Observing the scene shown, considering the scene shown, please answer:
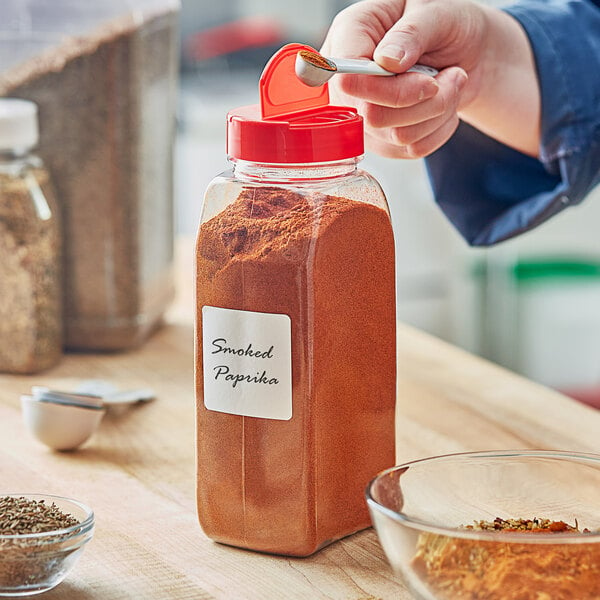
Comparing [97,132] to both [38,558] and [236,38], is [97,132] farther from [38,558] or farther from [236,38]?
[236,38]

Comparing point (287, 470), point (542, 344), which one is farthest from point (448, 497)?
point (542, 344)

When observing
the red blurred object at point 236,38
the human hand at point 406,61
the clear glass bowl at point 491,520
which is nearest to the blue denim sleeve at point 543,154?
the human hand at point 406,61

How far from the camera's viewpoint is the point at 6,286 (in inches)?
42.4

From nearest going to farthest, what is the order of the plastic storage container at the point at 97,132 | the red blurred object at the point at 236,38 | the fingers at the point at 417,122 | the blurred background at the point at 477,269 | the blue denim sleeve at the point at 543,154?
the fingers at the point at 417,122 → the blue denim sleeve at the point at 543,154 → the plastic storage container at the point at 97,132 → the blurred background at the point at 477,269 → the red blurred object at the point at 236,38

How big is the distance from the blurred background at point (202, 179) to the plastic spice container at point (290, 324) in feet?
1.50

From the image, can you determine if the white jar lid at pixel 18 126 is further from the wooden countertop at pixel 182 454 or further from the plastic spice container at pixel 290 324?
the plastic spice container at pixel 290 324

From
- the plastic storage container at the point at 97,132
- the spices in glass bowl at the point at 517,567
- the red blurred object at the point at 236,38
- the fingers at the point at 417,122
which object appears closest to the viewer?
the spices in glass bowl at the point at 517,567

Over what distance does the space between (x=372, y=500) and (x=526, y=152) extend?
552 millimetres

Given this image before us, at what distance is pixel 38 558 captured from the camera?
628 mm

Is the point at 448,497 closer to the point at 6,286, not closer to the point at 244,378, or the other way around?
the point at 244,378

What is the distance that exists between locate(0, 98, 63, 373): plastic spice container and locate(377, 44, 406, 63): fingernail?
1.53 ft

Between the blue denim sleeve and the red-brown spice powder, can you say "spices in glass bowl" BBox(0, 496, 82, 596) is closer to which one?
the red-brown spice powder

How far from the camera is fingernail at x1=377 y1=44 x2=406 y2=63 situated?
0.72 meters

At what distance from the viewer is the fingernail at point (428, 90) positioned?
736 millimetres
